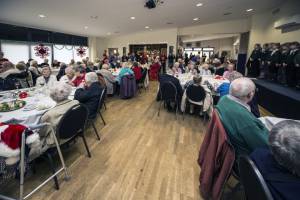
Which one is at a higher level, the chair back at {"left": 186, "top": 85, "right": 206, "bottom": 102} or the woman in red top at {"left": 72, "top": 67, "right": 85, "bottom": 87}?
the woman in red top at {"left": 72, "top": 67, "right": 85, "bottom": 87}

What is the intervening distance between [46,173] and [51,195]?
40 centimetres

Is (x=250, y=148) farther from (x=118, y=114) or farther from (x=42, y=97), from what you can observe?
(x=118, y=114)

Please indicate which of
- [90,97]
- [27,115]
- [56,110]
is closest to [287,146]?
[56,110]

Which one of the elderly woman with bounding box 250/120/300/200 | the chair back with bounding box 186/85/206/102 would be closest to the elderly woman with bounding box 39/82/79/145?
the elderly woman with bounding box 250/120/300/200

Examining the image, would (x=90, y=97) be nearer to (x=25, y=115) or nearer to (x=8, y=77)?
(x=25, y=115)

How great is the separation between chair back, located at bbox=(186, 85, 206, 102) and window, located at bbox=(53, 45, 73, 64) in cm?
1049

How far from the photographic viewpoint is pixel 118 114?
4180 mm

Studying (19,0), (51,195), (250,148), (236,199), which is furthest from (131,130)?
(19,0)

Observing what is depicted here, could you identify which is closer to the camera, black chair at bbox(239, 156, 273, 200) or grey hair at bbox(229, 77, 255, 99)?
black chair at bbox(239, 156, 273, 200)

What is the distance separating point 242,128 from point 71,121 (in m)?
1.59

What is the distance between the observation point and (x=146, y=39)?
12.5m

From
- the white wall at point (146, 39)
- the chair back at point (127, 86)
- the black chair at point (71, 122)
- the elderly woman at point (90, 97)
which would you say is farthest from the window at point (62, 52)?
the black chair at point (71, 122)

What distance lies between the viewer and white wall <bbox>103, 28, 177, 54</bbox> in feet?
37.9

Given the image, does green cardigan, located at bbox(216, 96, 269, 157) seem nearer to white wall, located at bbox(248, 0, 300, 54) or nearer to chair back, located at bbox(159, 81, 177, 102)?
chair back, located at bbox(159, 81, 177, 102)
